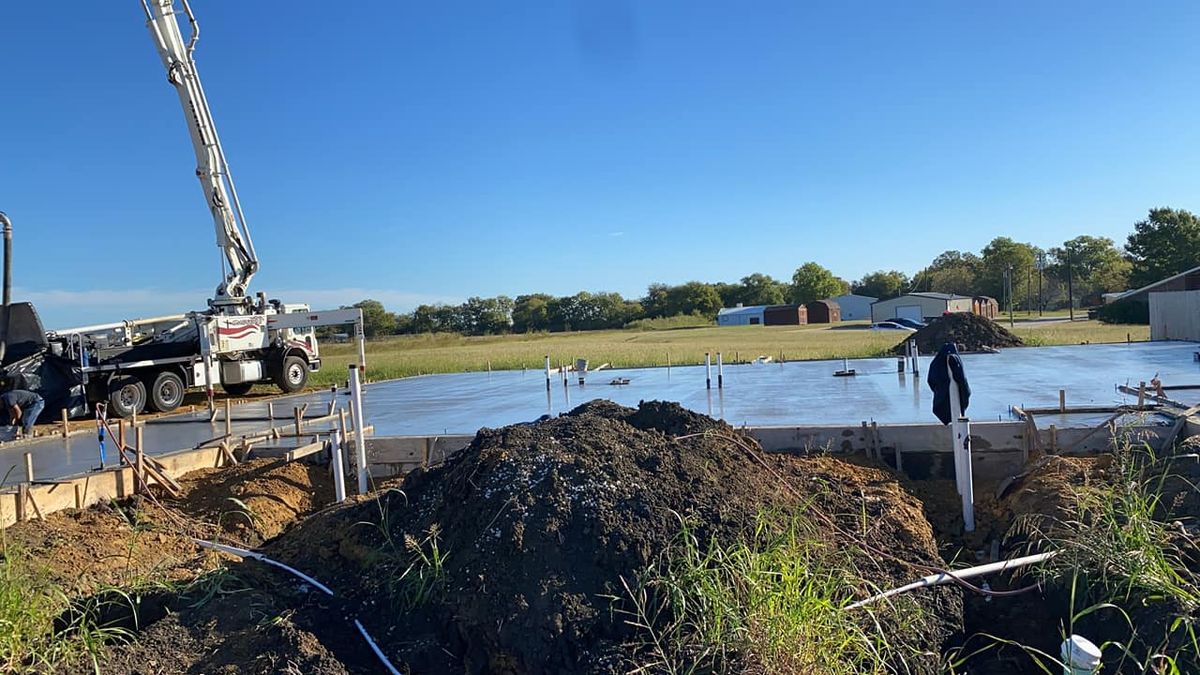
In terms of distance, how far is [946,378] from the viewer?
623 centimetres

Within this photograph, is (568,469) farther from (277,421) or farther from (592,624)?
(277,421)

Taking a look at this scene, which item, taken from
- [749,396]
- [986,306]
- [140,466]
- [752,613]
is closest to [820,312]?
[986,306]

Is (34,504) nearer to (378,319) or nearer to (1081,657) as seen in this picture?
(1081,657)

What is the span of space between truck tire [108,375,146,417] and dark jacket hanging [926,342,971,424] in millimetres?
14631

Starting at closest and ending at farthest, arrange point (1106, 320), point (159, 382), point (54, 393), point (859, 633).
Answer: point (859, 633) → point (54, 393) → point (159, 382) → point (1106, 320)

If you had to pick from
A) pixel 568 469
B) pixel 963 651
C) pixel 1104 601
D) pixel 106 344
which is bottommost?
pixel 963 651

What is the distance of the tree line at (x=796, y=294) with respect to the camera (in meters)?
75.4

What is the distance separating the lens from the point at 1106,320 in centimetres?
4209

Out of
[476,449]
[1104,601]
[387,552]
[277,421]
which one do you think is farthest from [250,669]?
[277,421]

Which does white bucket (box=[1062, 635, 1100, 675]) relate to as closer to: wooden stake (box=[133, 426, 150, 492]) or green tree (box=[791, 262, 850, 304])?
wooden stake (box=[133, 426, 150, 492])

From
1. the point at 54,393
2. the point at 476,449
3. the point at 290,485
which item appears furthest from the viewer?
the point at 54,393

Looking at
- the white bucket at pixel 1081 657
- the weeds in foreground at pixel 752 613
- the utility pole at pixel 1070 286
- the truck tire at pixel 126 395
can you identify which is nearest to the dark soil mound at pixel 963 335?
the truck tire at pixel 126 395

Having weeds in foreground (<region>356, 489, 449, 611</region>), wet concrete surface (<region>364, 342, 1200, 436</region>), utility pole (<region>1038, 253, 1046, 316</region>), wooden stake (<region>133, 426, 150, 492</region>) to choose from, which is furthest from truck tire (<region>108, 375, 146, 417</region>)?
utility pole (<region>1038, 253, 1046, 316</region>)

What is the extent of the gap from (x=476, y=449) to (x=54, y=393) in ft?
43.8
